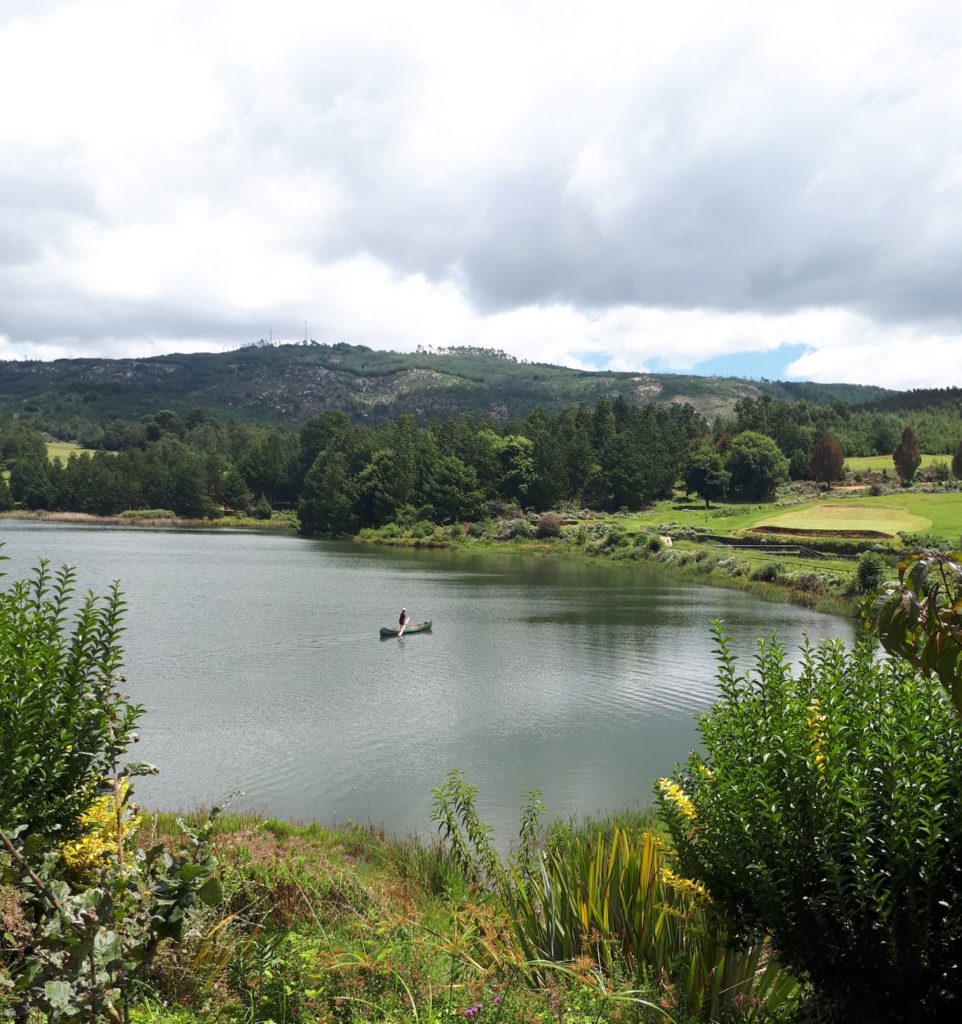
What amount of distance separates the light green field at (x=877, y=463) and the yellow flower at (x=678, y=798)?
101143 millimetres

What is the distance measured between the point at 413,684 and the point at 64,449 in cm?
16197

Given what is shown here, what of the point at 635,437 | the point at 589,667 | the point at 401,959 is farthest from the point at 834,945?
the point at 635,437

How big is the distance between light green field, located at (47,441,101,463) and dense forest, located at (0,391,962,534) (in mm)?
19626

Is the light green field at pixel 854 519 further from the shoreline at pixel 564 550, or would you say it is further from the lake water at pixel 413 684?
the lake water at pixel 413 684

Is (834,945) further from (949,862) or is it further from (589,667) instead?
(589,667)

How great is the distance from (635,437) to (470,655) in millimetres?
72756

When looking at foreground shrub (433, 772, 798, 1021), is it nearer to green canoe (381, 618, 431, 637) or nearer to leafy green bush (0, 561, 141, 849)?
leafy green bush (0, 561, 141, 849)

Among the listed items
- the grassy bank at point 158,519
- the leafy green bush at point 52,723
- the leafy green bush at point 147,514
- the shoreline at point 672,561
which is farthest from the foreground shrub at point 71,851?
the leafy green bush at point 147,514

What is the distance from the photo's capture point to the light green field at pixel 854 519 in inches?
2366

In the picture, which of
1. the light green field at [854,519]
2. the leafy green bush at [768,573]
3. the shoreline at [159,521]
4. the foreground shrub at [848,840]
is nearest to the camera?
the foreground shrub at [848,840]

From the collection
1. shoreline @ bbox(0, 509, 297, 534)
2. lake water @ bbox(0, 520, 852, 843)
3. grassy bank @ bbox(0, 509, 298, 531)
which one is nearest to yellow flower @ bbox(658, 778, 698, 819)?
lake water @ bbox(0, 520, 852, 843)

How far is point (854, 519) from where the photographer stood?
217ft

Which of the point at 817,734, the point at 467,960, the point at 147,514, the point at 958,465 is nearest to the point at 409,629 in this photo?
the point at 467,960

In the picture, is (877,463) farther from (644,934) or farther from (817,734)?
(817,734)
